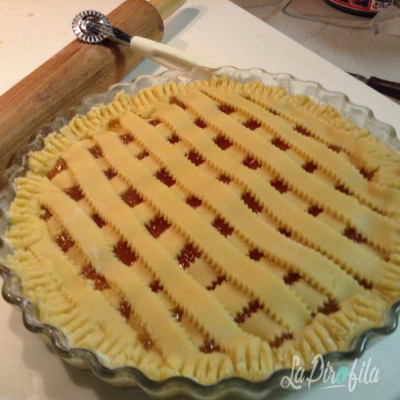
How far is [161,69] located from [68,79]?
377 millimetres

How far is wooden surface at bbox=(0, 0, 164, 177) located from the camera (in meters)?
0.98

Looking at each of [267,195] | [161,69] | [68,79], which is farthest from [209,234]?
[161,69]

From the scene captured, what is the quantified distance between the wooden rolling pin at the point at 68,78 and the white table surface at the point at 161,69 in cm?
12

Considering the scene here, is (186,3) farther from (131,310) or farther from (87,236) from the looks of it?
(131,310)

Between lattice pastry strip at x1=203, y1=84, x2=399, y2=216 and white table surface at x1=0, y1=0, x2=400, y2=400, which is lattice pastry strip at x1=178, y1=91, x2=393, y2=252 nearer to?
lattice pastry strip at x1=203, y1=84, x2=399, y2=216

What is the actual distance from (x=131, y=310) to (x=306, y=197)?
42 centimetres

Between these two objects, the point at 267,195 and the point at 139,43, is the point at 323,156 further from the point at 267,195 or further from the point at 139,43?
the point at 139,43

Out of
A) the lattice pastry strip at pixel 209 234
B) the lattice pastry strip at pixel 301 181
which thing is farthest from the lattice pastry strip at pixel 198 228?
the lattice pastry strip at pixel 301 181

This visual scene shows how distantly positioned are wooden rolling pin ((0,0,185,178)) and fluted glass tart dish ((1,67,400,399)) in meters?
0.07

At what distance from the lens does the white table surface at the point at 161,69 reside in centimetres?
71

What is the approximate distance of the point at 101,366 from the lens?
1.91 feet

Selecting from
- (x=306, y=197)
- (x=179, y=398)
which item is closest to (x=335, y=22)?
(x=306, y=197)

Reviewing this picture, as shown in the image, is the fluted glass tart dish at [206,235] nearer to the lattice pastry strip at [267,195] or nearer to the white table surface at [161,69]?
the lattice pastry strip at [267,195]

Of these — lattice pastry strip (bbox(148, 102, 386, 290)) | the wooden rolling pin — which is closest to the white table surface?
the wooden rolling pin
